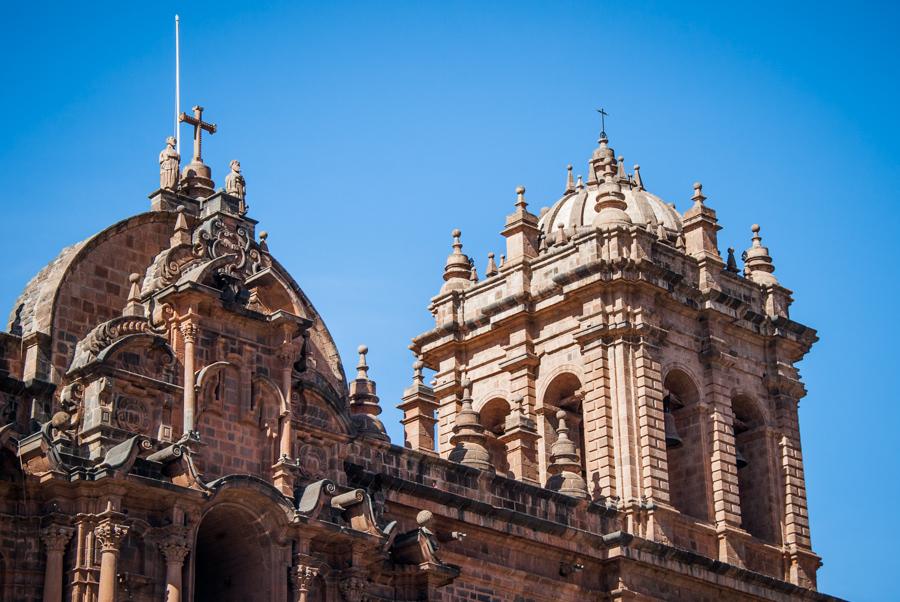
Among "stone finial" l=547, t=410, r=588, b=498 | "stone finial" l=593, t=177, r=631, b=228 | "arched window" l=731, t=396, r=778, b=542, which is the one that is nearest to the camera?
"stone finial" l=547, t=410, r=588, b=498

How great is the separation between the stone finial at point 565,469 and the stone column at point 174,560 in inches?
399

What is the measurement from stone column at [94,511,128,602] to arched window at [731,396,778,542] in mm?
17884

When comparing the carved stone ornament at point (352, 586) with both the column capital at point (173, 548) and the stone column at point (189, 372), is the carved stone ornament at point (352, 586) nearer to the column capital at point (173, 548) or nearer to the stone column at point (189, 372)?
the column capital at point (173, 548)

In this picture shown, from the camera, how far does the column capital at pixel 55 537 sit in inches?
1038

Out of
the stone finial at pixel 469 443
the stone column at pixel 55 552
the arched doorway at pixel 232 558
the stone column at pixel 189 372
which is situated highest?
the stone finial at pixel 469 443

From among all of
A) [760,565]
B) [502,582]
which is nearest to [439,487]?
[502,582]

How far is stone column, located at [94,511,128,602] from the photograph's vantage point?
26.0 meters

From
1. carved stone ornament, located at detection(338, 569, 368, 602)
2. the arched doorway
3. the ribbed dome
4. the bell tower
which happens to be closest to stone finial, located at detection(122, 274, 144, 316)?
the arched doorway

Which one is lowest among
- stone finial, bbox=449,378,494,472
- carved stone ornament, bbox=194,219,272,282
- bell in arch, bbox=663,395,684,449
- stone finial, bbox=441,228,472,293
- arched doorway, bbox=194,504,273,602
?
arched doorway, bbox=194,504,273,602

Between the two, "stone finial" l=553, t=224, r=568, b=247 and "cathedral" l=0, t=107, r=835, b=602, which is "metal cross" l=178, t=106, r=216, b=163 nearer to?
"cathedral" l=0, t=107, r=835, b=602

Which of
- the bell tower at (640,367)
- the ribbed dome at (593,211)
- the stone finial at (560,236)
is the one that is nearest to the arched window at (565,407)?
the bell tower at (640,367)

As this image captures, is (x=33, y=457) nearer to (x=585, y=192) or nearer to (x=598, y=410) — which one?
(x=598, y=410)

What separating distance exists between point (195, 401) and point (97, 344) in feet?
5.36

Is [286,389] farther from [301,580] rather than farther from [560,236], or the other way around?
[560,236]
